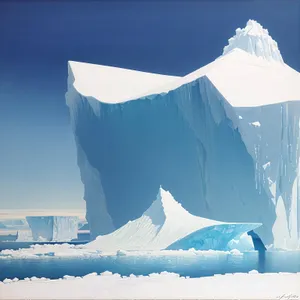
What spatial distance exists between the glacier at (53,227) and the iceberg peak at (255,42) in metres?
2.52

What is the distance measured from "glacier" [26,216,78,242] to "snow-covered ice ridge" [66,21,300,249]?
29 centimetres

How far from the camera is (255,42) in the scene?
653 centimetres

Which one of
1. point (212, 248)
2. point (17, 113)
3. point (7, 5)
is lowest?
point (212, 248)

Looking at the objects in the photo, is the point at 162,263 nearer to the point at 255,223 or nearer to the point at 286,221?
the point at 255,223

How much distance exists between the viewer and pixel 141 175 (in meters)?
6.02

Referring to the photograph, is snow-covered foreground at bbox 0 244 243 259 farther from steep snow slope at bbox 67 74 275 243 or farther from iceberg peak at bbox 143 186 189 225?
steep snow slope at bbox 67 74 275 243

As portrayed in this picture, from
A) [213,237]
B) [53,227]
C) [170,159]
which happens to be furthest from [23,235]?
[213,237]

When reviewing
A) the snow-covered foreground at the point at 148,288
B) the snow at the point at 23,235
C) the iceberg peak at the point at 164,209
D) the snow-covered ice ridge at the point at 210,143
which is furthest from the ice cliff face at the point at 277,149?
the snow at the point at 23,235

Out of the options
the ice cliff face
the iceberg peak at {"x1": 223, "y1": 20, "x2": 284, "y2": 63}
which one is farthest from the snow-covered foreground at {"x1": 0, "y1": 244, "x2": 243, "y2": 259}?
the iceberg peak at {"x1": 223, "y1": 20, "x2": 284, "y2": 63}

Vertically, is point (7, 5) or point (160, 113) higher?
point (7, 5)

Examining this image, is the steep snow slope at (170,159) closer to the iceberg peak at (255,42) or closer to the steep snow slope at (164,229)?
the steep snow slope at (164,229)

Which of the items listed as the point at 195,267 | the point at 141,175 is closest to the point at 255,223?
the point at 195,267

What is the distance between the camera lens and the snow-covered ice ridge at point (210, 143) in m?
5.88

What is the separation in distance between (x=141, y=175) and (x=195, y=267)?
1392 millimetres
